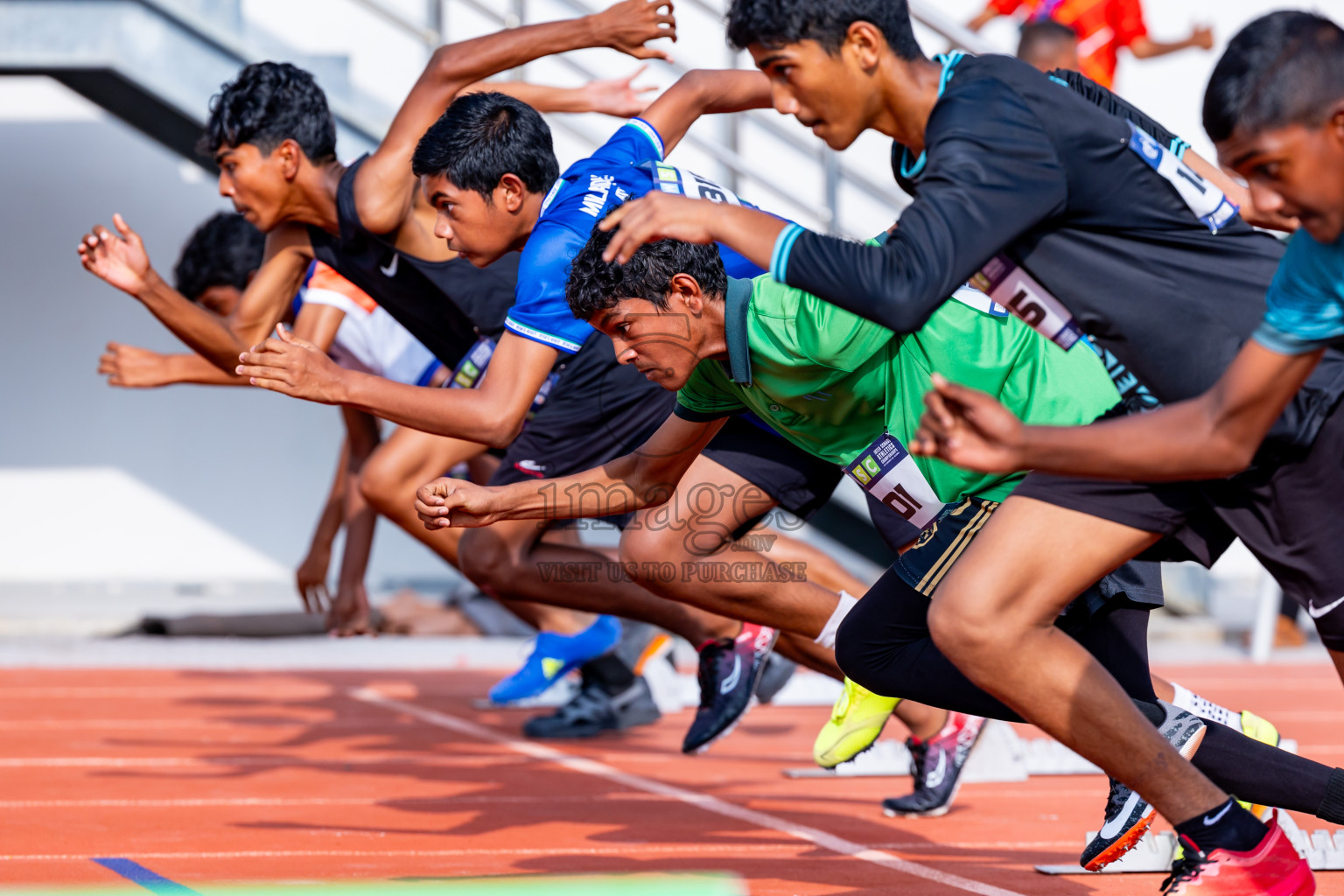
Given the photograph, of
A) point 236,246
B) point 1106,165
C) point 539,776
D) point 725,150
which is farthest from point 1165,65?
point 1106,165

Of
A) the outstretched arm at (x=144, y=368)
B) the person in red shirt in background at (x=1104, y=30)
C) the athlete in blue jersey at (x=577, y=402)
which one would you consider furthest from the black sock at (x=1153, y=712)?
the person in red shirt in background at (x=1104, y=30)

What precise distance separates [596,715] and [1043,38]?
3352mm

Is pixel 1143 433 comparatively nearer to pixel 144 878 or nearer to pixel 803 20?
pixel 803 20

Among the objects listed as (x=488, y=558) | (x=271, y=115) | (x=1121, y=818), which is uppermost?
(x=271, y=115)

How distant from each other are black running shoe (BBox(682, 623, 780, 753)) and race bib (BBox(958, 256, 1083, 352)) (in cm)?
185

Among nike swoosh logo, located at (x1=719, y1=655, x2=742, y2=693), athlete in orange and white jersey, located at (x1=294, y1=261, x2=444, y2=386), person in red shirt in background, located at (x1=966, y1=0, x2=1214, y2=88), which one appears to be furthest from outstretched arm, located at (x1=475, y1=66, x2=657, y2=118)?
person in red shirt in background, located at (x1=966, y1=0, x2=1214, y2=88)

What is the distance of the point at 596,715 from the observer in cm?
577

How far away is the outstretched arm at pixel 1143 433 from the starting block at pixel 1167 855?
4.78 ft

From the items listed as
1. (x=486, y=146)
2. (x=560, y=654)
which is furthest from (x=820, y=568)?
(x=486, y=146)

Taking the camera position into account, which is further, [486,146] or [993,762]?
[993,762]

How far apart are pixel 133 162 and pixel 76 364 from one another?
1387mm

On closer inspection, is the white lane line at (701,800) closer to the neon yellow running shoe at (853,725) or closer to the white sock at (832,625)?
the neon yellow running shoe at (853,725)

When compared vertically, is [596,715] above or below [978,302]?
below

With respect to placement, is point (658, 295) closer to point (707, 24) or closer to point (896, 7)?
point (896, 7)
